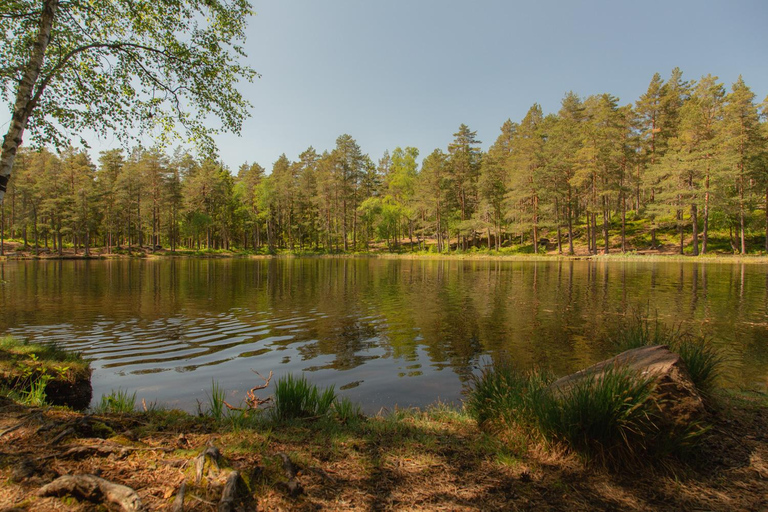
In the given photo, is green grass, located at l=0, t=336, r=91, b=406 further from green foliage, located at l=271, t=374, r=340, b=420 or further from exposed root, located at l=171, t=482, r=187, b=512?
exposed root, located at l=171, t=482, r=187, b=512

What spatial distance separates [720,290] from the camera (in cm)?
2052

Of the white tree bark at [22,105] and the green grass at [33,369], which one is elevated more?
the white tree bark at [22,105]

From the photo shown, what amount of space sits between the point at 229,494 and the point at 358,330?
10205mm

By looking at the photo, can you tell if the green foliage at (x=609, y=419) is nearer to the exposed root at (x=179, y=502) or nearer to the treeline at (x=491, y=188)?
the exposed root at (x=179, y=502)

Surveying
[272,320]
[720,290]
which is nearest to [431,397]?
[272,320]

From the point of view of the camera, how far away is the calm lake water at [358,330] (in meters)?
8.23

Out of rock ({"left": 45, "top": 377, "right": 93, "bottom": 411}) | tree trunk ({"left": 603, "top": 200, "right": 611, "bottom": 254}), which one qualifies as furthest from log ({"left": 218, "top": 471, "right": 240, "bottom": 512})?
tree trunk ({"left": 603, "top": 200, "right": 611, "bottom": 254})

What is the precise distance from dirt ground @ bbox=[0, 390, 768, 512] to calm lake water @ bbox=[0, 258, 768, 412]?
289 cm

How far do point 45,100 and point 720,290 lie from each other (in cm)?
2931

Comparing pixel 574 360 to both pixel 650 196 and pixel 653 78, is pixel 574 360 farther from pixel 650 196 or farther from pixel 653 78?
pixel 653 78

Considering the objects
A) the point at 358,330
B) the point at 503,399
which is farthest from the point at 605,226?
the point at 503,399

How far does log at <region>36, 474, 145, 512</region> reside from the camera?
2.67 metres

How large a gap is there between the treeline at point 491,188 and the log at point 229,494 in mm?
55845

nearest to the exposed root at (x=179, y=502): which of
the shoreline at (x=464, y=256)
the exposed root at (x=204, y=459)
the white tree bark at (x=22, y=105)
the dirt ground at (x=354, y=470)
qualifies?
the dirt ground at (x=354, y=470)
